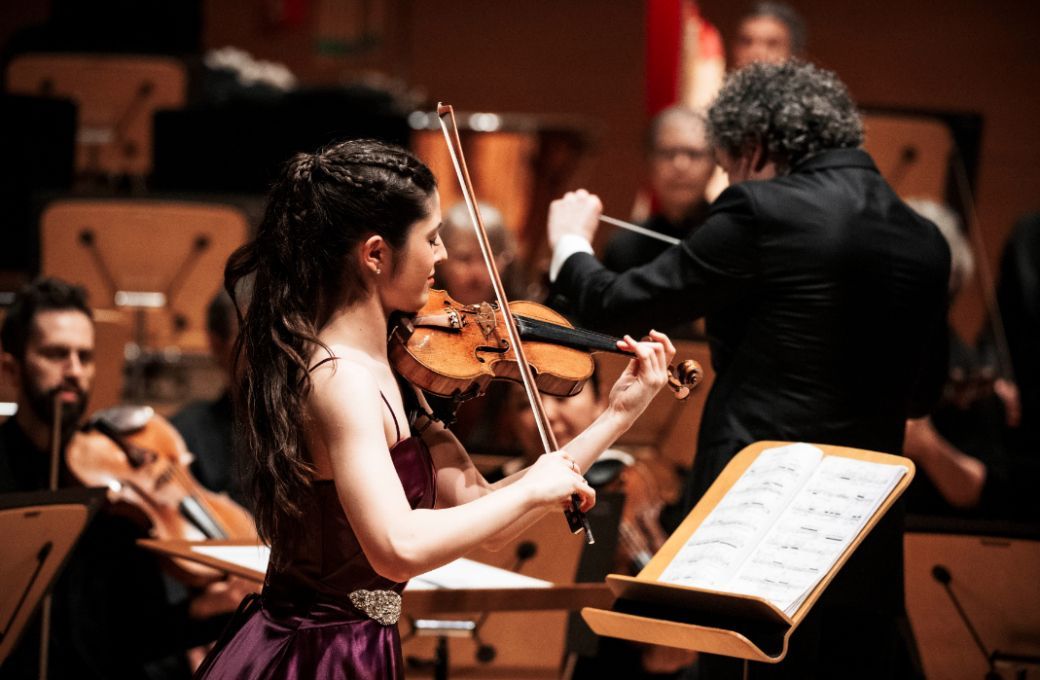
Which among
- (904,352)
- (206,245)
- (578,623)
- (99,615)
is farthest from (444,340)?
(206,245)

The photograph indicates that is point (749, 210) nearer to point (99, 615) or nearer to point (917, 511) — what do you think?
point (917, 511)

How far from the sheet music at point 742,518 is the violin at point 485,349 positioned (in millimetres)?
191

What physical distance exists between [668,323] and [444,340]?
57 cm

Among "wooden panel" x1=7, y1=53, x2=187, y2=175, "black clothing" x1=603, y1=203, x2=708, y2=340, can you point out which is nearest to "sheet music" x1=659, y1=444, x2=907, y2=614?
"black clothing" x1=603, y1=203, x2=708, y2=340

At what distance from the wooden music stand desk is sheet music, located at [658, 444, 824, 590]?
44 mm

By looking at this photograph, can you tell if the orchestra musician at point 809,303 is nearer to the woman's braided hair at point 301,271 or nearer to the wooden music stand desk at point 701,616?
the wooden music stand desk at point 701,616

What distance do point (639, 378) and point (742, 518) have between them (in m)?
0.27

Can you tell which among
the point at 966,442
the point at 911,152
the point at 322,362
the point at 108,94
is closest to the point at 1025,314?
the point at 911,152

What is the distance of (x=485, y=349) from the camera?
1938 millimetres

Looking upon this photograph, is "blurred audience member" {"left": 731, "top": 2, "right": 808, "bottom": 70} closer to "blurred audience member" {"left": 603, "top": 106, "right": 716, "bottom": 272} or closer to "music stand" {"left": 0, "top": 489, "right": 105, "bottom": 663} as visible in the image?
"blurred audience member" {"left": 603, "top": 106, "right": 716, "bottom": 272}

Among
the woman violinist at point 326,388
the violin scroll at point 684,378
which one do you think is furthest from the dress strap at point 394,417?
the violin scroll at point 684,378

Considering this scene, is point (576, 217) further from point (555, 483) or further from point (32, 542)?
point (32, 542)

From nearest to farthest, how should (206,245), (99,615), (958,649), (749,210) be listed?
(749,210) < (958,649) < (99,615) < (206,245)

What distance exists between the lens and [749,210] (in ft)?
A: 7.47
